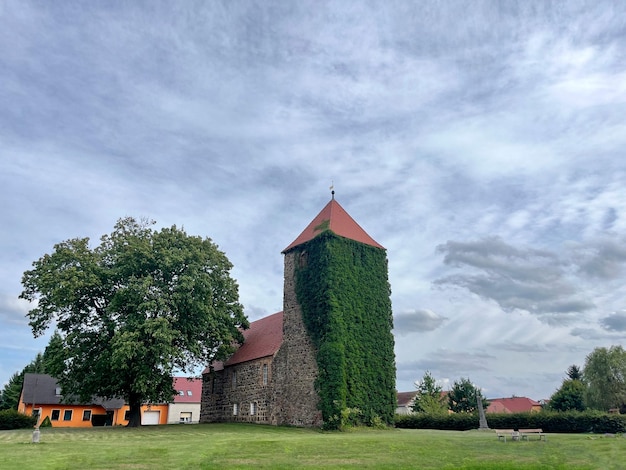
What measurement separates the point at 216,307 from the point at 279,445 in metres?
18.6

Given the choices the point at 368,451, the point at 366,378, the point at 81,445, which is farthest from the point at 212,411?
the point at 368,451

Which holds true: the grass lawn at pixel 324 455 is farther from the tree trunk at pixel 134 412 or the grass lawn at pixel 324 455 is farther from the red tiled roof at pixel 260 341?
the red tiled roof at pixel 260 341

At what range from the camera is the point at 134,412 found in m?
34.4

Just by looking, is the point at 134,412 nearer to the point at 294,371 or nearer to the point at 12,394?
the point at 294,371

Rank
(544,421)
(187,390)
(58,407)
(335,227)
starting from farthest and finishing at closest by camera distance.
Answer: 1. (187,390)
2. (58,407)
3. (335,227)
4. (544,421)

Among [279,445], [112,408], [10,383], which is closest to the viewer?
[279,445]

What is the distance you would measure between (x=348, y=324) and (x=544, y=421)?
50.8 feet

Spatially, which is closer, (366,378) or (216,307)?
(366,378)

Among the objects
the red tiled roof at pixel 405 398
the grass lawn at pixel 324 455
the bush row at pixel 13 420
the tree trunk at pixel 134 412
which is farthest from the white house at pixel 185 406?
the grass lawn at pixel 324 455

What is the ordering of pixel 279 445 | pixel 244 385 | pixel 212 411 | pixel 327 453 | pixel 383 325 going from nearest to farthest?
pixel 327 453, pixel 279 445, pixel 383 325, pixel 244 385, pixel 212 411

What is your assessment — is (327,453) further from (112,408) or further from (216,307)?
(112,408)

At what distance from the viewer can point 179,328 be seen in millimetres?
34125

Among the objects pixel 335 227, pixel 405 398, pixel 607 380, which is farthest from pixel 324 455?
pixel 405 398

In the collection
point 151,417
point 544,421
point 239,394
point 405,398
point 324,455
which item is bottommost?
point 151,417
